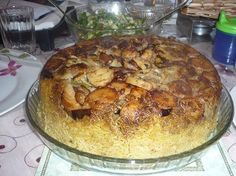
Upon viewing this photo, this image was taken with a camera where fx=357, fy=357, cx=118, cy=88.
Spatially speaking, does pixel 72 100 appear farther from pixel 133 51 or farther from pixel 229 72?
pixel 229 72

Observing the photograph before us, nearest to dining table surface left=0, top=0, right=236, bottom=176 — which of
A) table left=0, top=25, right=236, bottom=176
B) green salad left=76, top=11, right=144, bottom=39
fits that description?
table left=0, top=25, right=236, bottom=176

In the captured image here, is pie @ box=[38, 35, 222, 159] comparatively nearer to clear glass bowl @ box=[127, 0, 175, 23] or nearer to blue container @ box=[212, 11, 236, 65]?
blue container @ box=[212, 11, 236, 65]

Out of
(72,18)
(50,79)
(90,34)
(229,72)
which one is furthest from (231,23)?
(50,79)

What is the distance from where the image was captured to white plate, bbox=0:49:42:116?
0.94 m

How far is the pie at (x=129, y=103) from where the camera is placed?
67 centimetres

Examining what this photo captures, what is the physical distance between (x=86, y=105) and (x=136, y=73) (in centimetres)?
13

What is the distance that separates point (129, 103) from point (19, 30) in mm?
824

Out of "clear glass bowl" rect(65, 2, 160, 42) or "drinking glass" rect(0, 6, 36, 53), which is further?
"drinking glass" rect(0, 6, 36, 53)

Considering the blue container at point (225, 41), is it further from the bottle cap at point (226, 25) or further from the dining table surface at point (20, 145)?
the dining table surface at point (20, 145)

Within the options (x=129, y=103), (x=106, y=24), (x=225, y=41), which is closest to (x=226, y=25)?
(x=225, y=41)

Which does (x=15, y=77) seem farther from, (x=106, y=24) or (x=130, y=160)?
(x=130, y=160)

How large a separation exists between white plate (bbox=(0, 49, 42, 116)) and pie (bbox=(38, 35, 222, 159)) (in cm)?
17

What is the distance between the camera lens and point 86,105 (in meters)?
0.69

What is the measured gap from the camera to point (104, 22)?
1.30 meters
